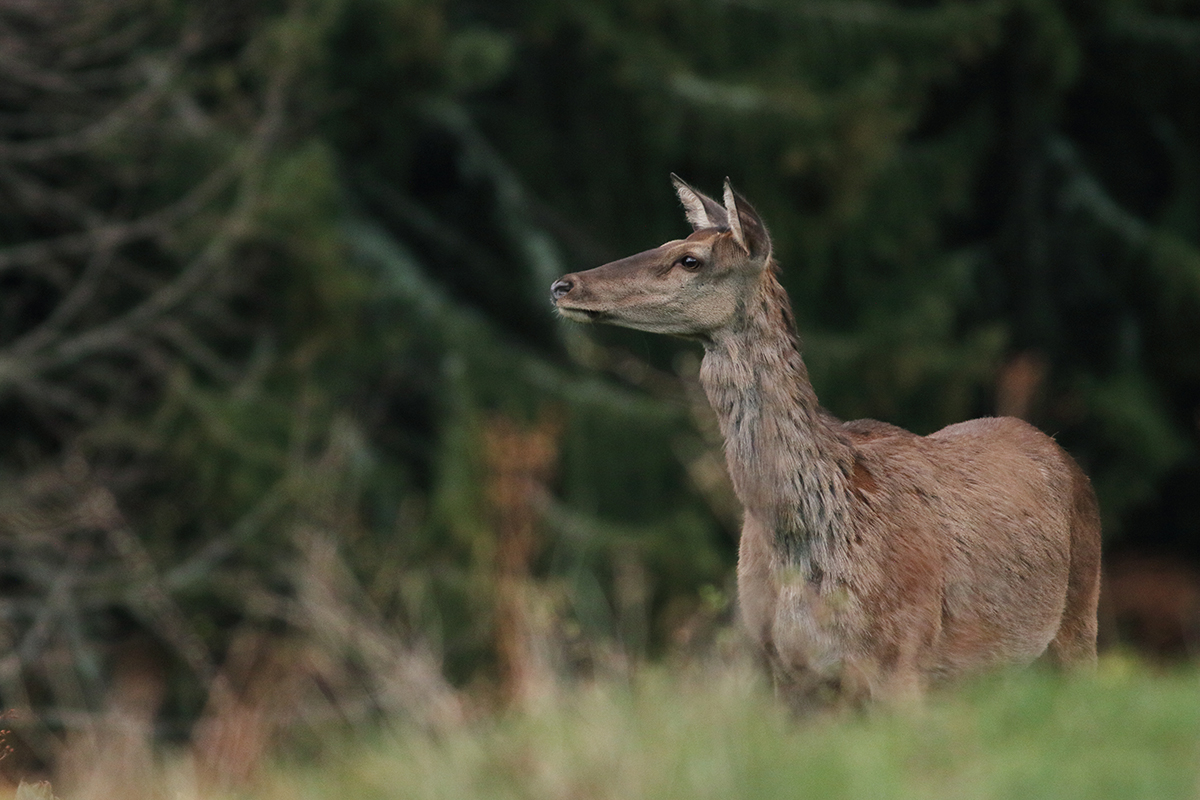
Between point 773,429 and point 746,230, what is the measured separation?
0.69 meters

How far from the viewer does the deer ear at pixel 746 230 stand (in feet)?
21.1

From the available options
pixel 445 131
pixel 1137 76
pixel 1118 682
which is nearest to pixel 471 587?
pixel 445 131

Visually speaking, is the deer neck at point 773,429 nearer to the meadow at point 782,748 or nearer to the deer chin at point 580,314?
the deer chin at point 580,314

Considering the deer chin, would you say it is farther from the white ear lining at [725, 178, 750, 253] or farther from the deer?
the white ear lining at [725, 178, 750, 253]

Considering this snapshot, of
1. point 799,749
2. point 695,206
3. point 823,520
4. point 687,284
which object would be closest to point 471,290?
point 695,206

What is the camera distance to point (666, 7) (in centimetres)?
1844

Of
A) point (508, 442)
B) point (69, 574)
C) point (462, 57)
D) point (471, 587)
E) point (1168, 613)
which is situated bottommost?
point (1168, 613)

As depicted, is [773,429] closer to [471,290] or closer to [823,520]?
[823,520]

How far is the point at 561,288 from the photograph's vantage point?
6402mm

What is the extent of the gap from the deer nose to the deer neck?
53cm

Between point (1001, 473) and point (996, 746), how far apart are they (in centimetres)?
225

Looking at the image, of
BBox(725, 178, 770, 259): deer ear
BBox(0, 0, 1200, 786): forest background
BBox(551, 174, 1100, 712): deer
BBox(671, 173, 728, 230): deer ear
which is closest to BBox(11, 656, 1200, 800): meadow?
BBox(551, 174, 1100, 712): deer

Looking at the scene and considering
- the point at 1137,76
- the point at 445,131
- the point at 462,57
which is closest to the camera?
the point at 462,57

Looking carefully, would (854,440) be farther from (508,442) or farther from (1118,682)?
(508,442)
